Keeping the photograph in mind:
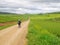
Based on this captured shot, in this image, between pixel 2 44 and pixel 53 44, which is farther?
pixel 53 44

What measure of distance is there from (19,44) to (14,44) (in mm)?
498

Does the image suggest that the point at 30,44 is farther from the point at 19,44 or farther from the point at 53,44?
the point at 53,44

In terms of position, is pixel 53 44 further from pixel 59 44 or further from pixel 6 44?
pixel 6 44

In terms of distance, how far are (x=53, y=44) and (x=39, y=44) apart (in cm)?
174

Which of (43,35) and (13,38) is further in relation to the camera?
(43,35)

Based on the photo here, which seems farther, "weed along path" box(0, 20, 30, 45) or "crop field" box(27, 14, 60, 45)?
"crop field" box(27, 14, 60, 45)

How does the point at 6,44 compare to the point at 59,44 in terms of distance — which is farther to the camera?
the point at 59,44

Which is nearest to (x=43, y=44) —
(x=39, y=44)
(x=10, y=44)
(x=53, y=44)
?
(x=39, y=44)

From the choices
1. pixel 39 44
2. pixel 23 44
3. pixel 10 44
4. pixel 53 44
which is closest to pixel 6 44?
pixel 10 44

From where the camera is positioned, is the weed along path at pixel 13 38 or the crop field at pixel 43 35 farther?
the crop field at pixel 43 35

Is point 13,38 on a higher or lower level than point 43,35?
higher

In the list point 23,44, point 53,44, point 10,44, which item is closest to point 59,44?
point 53,44

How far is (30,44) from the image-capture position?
15219mm

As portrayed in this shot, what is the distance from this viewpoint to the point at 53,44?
54.5 ft
